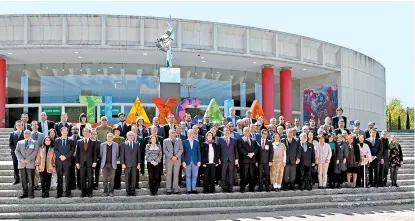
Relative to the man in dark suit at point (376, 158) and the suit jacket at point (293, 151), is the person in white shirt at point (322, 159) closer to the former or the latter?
the suit jacket at point (293, 151)

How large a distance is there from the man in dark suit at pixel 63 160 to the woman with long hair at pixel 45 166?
0.16 meters

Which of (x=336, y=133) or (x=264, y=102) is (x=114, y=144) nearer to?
(x=336, y=133)

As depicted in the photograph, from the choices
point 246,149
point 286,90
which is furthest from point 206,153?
point 286,90

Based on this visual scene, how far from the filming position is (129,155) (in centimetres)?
1045

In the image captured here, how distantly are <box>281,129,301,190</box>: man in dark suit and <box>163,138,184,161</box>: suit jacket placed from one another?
2.85 metres

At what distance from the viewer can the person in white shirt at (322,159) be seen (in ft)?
38.9

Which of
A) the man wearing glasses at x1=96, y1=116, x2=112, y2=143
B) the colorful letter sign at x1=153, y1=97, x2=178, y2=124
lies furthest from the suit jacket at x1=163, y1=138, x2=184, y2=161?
the colorful letter sign at x1=153, y1=97, x2=178, y2=124

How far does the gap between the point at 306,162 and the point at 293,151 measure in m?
0.46

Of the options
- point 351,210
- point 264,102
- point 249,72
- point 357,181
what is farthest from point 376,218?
point 249,72

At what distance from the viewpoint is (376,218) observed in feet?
31.9

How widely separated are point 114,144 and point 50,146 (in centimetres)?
152

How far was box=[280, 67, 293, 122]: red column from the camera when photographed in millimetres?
26516

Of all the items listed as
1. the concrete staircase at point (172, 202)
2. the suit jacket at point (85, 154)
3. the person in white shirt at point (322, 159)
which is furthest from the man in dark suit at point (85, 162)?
the person in white shirt at point (322, 159)

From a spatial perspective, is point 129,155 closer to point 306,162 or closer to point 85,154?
point 85,154
